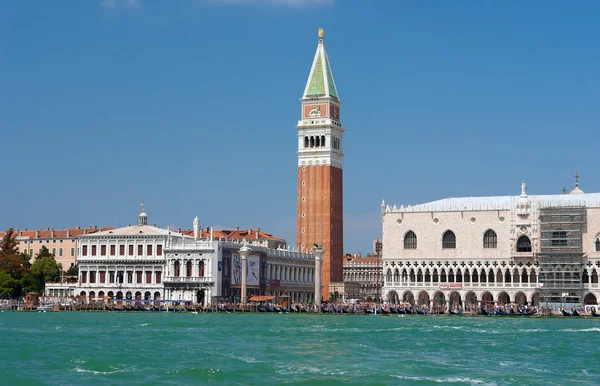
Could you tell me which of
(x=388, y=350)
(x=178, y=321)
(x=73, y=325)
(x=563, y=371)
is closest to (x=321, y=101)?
(x=178, y=321)

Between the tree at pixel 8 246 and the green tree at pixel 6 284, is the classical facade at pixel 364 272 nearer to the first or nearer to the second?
the tree at pixel 8 246

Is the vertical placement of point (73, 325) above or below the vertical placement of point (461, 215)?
below

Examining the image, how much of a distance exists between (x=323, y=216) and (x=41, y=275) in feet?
85.6

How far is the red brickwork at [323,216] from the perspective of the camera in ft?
334

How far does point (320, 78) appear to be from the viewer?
106 metres

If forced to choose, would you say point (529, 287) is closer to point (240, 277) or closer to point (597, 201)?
point (597, 201)

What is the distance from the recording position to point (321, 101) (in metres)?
105

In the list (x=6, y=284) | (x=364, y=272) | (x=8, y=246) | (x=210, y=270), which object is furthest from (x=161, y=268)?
(x=364, y=272)

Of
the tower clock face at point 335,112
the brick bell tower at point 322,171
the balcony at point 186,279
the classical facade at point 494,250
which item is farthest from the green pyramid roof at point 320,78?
the balcony at point 186,279

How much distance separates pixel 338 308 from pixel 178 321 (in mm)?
21444

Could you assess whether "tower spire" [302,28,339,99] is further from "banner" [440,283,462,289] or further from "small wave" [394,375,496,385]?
"small wave" [394,375,496,385]

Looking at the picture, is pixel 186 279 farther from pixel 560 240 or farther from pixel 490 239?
pixel 560 240

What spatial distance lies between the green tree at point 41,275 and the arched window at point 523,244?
39.9 meters

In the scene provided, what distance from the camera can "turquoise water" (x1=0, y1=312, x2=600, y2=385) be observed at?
31.4 metres
